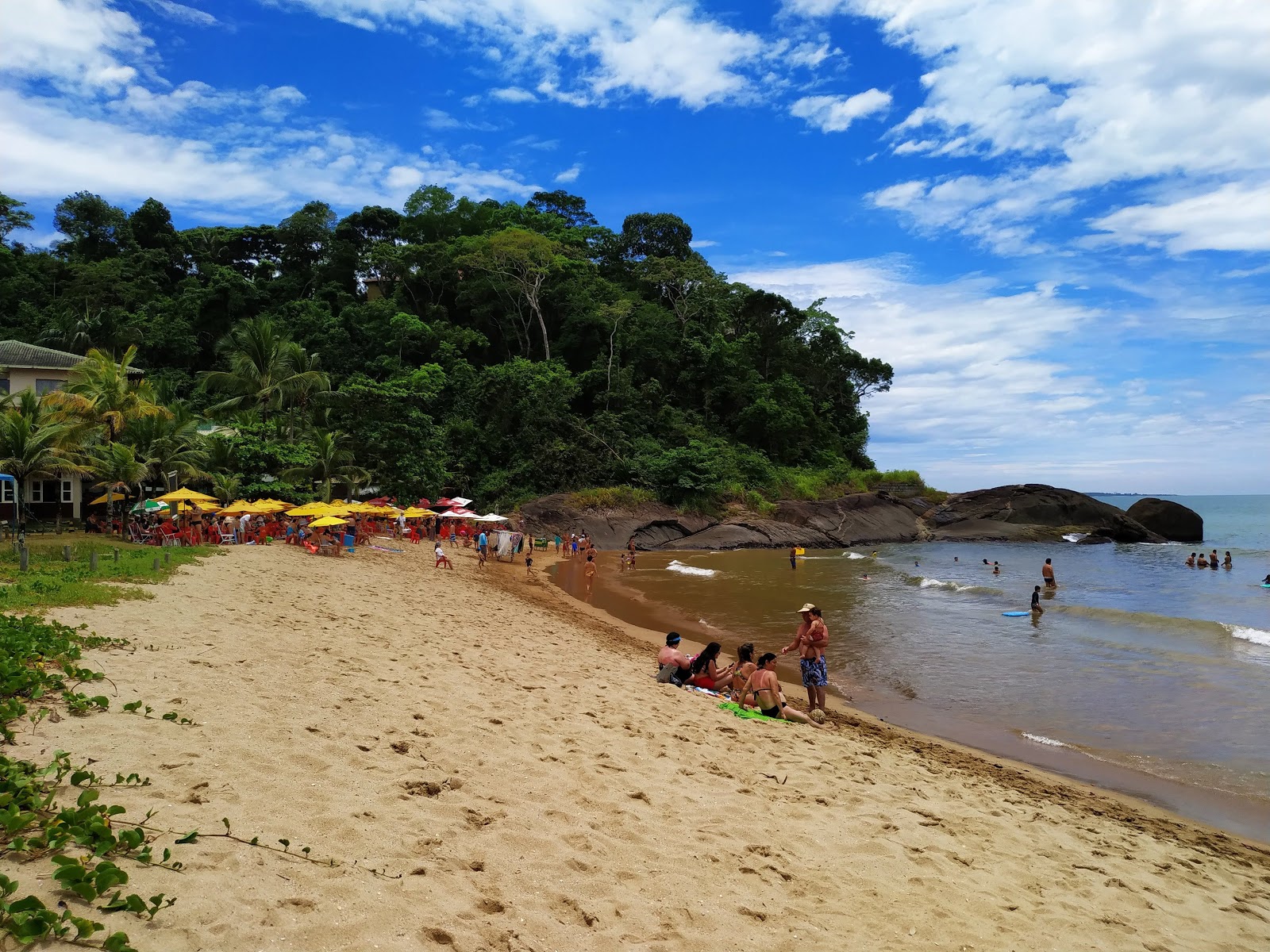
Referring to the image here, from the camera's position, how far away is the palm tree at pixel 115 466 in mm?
23297

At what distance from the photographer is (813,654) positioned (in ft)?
34.5

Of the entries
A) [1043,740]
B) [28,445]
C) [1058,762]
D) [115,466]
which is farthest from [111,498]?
[1058,762]

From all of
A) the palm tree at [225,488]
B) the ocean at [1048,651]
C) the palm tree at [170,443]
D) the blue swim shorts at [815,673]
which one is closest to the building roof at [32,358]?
the palm tree at [170,443]

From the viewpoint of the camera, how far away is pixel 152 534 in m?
22.2

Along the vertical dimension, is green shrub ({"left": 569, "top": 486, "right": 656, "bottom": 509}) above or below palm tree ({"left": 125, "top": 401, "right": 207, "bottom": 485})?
below

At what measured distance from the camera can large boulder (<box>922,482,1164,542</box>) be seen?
4594 cm

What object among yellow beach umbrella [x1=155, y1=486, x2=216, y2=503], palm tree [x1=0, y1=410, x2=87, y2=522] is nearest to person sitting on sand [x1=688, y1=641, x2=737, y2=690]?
palm tree [x1=0, y1=410, x2=87, y2=522]

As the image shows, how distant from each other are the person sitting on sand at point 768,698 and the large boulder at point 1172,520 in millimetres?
49273

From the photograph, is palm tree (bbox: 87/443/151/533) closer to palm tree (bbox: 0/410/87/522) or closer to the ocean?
palm tree (bbox: 0/410/87/522)

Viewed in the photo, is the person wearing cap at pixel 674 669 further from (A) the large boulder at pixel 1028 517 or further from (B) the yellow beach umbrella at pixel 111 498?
(A) the large boulder at pixel 1028 517

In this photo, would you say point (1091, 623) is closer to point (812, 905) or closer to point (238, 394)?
point (812, 905)

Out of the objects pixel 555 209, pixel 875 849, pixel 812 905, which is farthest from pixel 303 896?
pixel 555 209

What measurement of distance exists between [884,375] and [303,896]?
5508 centimetres

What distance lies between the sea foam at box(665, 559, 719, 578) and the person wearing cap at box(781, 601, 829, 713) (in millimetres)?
16454
